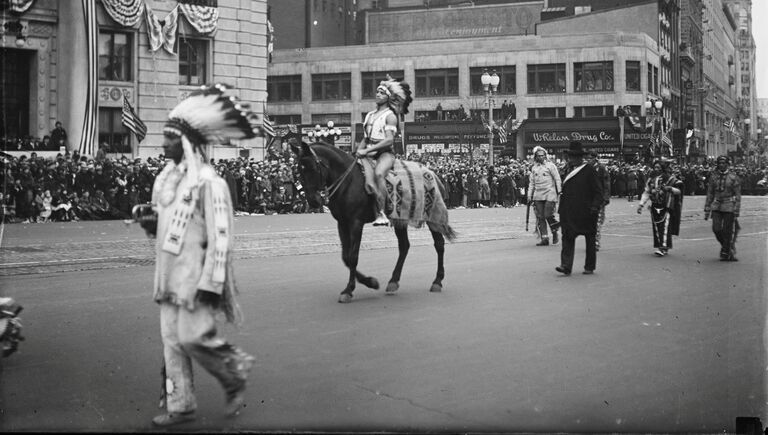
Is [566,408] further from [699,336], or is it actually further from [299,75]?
[299,75]

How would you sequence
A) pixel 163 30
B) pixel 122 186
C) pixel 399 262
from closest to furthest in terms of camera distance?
pixel 399 262 → pixel 122 186 → pixel 163 30

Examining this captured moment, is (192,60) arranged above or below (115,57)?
above

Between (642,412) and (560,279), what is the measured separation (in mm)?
6586

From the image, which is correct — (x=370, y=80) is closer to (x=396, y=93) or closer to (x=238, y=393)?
(x=396, y=93)

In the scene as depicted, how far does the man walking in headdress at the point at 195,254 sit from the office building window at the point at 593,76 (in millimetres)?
65344

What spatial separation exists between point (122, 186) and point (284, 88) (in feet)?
161

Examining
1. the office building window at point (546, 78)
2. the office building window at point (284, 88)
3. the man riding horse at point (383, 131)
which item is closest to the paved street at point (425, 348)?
the man riding horse at point (383, 131)

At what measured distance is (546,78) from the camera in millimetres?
68625

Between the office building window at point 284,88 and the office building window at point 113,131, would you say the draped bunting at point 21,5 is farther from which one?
the office building window at point 284,88

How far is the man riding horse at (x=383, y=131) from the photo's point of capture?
10.5 meters

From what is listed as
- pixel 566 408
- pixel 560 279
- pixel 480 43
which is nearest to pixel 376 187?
pixel 560 279

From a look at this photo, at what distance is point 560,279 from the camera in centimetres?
1214

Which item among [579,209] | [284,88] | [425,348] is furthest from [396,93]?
[284,88]

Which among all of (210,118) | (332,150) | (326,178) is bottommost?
(326,178)
